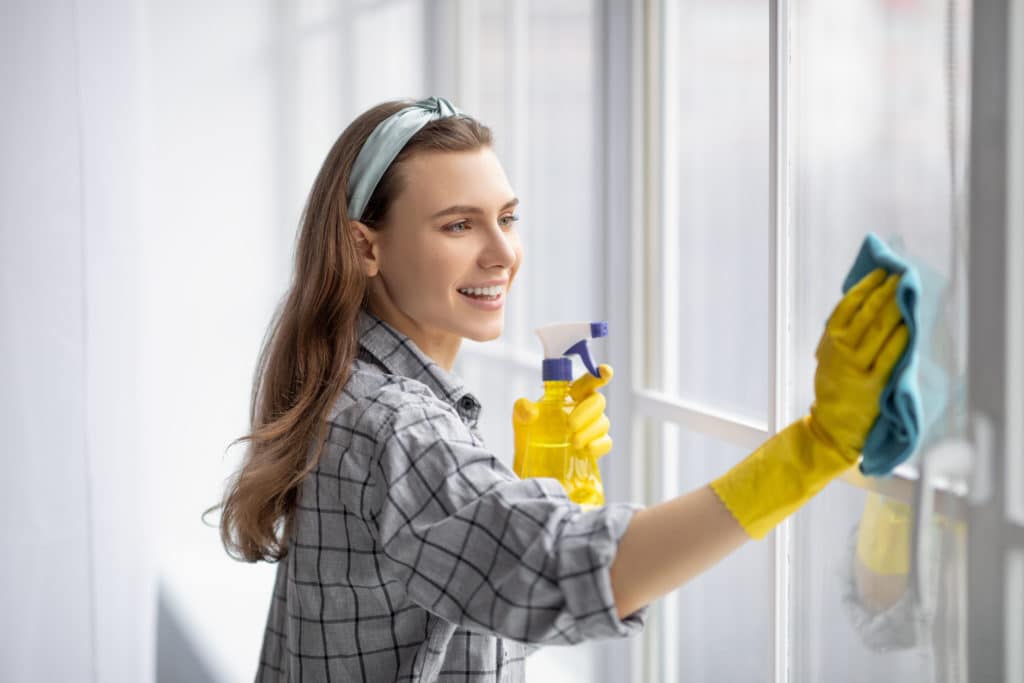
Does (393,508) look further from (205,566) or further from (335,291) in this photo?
(205,566)

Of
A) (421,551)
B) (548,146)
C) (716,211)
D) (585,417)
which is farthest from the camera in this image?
(548,146)

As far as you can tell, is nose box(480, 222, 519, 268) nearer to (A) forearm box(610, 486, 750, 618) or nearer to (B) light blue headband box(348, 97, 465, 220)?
(B) light blue headband box(348, 97, 465, 220)

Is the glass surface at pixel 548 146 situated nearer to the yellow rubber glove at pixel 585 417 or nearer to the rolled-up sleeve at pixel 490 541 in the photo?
the yellow rubber glove at pixel 585 417

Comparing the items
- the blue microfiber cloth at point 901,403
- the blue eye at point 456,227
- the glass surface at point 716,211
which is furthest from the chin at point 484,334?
the blue microfiber cloth at point 901,403

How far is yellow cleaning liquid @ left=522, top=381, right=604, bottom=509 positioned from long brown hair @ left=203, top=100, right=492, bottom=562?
22cm

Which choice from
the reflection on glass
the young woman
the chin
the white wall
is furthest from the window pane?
the white wall

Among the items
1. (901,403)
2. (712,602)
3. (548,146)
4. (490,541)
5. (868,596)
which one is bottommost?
(712,602)

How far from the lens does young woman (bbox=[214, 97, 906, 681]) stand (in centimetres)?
69

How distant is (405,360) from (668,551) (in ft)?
1.35

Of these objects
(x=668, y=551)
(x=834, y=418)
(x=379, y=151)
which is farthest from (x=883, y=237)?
(x=379, y=151)

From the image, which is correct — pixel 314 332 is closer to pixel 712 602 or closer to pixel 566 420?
pixel 566 420

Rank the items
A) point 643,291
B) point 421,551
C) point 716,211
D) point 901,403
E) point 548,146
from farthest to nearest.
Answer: point 548,146 < point 643,291 < point 716,211 < point 421,551 < point 901,403

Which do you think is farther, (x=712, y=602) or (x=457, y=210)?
(x=712, y=602)

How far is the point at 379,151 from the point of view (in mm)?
1005
